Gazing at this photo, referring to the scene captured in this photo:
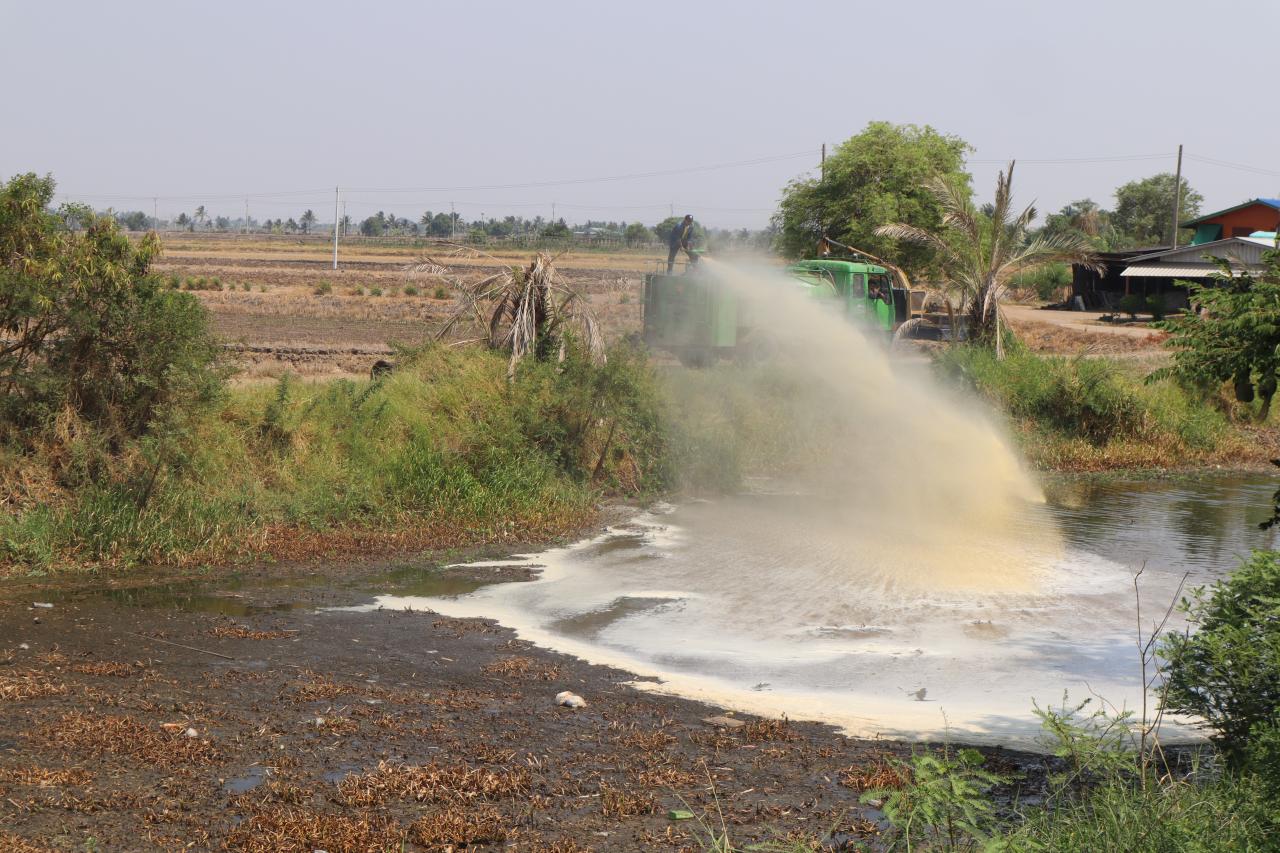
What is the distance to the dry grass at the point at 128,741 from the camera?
7.72 m

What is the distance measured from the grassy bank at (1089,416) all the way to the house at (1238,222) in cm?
3274

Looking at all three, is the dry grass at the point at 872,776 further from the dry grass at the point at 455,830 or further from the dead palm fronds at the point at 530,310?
the dead palm fronds at the point at 530,310

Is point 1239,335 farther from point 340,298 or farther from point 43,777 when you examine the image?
point 340,298

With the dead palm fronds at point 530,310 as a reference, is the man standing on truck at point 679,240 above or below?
above

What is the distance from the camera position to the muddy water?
10.2 metres

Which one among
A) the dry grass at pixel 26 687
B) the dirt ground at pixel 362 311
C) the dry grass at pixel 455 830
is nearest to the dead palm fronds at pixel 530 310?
the dirt ground at pixel 362 311

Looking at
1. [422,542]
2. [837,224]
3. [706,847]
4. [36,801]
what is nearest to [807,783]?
[706,847]

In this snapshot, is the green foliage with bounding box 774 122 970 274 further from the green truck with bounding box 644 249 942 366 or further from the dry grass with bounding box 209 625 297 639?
the dry grass with bounding box 209 625 297 639

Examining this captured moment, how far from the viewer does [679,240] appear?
2559 centimetres

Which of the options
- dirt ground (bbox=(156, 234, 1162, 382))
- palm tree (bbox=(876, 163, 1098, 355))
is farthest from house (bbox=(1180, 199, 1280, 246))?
palm tree (bbox=(876, 163, 1098, 355))

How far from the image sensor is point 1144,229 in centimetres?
8431

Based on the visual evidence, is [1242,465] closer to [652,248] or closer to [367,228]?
[652,248]

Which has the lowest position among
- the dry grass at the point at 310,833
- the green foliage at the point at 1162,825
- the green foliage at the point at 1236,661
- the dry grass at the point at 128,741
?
the dry grass at the point at 128,741

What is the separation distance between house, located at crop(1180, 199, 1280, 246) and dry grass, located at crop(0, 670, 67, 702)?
53105 mm
